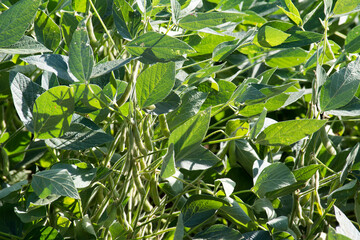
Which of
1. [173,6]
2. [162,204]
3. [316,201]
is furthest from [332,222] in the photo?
[173,6]

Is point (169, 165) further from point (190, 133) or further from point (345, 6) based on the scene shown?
point (345, 6)

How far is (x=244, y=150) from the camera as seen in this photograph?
1.78 feet

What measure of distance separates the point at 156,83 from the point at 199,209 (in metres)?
0.15

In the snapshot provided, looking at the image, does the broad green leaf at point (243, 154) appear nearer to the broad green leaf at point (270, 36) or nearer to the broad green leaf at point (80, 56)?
the broad green leaf at point (270, 36)

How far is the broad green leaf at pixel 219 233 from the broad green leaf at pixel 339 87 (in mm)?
165

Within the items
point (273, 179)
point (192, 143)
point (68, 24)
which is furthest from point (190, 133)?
point (68, 24)

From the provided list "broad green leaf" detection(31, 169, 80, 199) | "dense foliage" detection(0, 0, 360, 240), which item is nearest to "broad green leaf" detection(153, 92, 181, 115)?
"dense foliage" detection(0, 0, 360, 240)

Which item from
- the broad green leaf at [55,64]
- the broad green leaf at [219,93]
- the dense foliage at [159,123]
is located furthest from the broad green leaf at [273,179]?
the broad green leaf at [55,64]

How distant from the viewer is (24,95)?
42 cm

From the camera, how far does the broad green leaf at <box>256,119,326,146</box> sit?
423 mm

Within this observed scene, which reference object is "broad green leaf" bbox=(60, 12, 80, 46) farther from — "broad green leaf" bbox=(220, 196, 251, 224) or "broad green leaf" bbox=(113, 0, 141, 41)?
"broad green leaf" bbox=(220, 196, 251, 224)

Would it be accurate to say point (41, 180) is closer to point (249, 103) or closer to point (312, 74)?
point (249, 103)

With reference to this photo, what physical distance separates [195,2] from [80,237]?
282 mm

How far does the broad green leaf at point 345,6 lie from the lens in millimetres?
483
